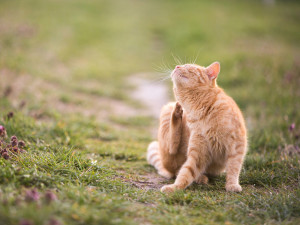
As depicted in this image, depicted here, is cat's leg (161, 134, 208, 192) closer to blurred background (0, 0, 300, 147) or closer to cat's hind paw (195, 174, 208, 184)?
cat's hind paw (195, 174, 208, 184)

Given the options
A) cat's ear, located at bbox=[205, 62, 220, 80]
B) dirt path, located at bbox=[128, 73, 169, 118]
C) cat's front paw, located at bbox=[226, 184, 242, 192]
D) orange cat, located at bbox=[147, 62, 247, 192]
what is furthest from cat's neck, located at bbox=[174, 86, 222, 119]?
dirt path, located at bbox=[128, 73, 169, 118]

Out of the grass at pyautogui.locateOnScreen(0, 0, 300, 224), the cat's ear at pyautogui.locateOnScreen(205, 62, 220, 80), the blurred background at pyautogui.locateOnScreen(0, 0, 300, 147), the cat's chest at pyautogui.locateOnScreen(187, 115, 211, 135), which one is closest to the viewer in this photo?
the grass at pyautogui.locateOnScreen(0, 0, 300, 224)

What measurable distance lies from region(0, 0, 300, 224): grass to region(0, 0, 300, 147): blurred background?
0.14 ft

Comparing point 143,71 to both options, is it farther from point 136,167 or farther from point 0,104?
point 136,167

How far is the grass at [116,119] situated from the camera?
93.8 inches

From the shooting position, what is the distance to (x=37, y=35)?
10.6 m

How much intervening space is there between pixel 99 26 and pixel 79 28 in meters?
1.48

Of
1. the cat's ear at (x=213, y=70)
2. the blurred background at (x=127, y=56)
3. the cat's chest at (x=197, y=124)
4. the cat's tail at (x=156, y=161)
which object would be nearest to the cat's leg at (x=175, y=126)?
the cat's chest at (x=197, y=124)

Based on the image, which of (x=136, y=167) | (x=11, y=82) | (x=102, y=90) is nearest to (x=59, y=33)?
(x=102, y=90)

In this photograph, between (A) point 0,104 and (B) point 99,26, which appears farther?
(B) point 99,26

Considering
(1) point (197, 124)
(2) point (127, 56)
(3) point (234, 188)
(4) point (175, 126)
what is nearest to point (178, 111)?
(4) point (175, 126)

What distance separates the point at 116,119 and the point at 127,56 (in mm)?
6204

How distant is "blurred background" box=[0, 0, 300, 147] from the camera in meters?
5.86

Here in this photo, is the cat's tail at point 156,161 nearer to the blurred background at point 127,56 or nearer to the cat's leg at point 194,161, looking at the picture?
the cat's leg at point 194,161
